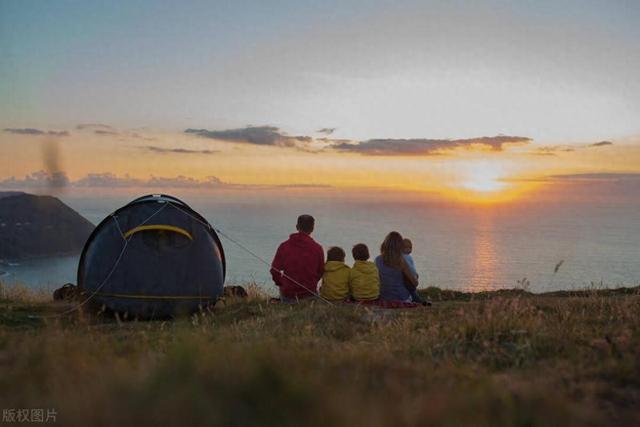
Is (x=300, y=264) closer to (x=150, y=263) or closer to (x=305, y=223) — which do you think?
(x=305, y=223)

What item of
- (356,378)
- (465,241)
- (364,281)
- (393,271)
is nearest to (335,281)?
(364,281)

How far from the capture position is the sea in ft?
84.9

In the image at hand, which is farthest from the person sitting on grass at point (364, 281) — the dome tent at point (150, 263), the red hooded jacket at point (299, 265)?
the dome tent at point (150, 263)

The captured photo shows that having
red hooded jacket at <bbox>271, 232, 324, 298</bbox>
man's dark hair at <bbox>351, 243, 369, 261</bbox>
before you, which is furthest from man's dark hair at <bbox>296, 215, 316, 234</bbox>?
man's dark hair at <bbox>351, 243, 369, 261</bbox>

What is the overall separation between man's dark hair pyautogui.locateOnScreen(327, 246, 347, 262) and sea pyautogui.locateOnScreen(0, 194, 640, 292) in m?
3.21

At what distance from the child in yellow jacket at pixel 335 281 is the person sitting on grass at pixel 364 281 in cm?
14

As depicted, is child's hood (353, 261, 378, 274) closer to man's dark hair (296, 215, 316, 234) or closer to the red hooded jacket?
the red hooded jacket

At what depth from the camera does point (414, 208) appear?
495ft

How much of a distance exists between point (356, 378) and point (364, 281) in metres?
6.91

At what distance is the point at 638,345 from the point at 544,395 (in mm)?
2055

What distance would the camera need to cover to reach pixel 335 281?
10.9 metres

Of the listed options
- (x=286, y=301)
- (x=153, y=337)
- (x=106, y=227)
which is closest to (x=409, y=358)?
(x=153, y=337)

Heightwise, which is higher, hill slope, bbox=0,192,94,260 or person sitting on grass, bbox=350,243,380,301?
person sitting on grass, bbox=350,243,380,301

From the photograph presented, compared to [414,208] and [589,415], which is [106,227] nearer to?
[589,415]
